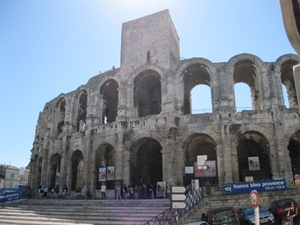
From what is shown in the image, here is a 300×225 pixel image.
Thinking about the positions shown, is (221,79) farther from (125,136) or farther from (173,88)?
(125,136)

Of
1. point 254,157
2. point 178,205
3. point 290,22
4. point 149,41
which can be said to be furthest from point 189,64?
point 290,22

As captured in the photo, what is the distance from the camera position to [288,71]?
2512cm

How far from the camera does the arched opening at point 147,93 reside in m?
26.7

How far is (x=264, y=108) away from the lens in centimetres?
2220

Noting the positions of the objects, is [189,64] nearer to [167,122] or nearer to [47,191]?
[167,122]

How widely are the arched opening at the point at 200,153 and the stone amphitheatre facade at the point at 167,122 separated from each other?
0.31 ft

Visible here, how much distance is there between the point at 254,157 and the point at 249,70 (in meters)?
8.22

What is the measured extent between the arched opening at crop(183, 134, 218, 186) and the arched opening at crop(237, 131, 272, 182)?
2206 millimetres

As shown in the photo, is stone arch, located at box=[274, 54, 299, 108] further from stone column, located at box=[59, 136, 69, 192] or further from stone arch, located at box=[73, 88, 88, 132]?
stone column, located at box=[59, 136, 69, 192]

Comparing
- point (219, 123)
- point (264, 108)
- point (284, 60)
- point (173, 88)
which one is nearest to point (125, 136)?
point (173, 88)

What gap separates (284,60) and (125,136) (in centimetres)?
1418

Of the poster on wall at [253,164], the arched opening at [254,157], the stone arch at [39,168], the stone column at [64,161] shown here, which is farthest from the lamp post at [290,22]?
the stone arch at [39,168]

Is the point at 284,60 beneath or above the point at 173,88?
above

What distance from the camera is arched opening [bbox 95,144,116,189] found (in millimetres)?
23719
